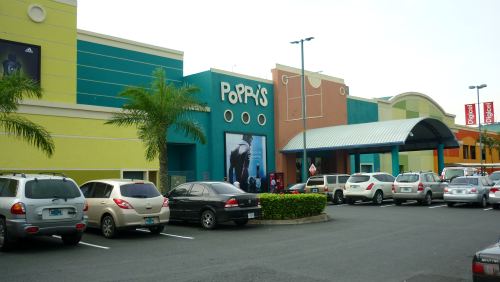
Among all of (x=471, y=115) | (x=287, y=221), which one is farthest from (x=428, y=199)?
(x=471, y=115)

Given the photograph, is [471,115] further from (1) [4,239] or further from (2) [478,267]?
(2) [478,267]

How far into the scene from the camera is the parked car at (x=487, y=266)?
16.8 feet

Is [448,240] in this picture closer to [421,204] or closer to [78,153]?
[421,204]

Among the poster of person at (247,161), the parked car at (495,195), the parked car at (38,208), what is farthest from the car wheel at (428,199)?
the parked car at (38,208)

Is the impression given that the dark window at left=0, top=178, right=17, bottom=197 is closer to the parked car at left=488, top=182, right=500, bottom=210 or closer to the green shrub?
the green shrub

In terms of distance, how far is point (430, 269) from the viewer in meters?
8.66

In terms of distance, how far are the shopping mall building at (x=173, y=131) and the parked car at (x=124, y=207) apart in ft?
28.8

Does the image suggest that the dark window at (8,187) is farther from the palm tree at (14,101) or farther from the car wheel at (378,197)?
the car wheel at (378,197)

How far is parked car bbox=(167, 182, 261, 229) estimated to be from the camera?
14.7 m

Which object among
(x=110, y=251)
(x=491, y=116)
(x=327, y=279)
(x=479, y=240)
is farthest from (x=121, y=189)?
(x=491, y=116)

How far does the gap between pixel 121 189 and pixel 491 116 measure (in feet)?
186

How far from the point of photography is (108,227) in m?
13.1

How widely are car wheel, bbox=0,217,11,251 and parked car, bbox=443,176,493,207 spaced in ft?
61.5

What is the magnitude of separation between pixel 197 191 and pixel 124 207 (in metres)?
3.27
